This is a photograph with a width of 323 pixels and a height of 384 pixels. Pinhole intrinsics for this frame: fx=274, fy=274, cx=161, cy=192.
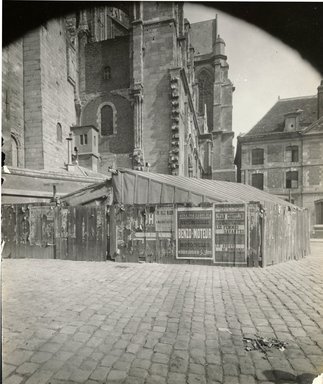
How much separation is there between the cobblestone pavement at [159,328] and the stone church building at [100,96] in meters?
13.4

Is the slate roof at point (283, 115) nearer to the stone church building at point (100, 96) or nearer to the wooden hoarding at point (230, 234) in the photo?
the stone church building at point (100, 96)

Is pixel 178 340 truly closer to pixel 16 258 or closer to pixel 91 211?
pixel 91 211

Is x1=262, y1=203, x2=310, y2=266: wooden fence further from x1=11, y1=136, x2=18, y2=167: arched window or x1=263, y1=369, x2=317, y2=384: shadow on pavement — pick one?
x1=11, y1=136, x2=18, y2=167: arched window

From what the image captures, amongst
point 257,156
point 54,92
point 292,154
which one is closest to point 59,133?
point 54,92

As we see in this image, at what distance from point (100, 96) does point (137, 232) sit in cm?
1703

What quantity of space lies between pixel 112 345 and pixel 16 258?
25.0 feet

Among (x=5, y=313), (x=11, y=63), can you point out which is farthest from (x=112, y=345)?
(x=11, y=63)

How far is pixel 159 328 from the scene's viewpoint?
3.86m

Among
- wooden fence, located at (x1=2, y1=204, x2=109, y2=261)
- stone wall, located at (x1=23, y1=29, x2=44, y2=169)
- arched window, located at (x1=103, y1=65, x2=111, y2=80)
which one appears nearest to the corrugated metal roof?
wooden fence, located at (x1=2, y1=204, x2=109, y2=261)

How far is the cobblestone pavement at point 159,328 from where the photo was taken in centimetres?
286

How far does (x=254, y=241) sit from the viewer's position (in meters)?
8.05

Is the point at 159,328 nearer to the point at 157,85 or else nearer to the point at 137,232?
the point at 137,232

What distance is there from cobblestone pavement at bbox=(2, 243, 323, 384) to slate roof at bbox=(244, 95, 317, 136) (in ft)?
82.2

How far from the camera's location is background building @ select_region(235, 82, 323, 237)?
25.8 meters
